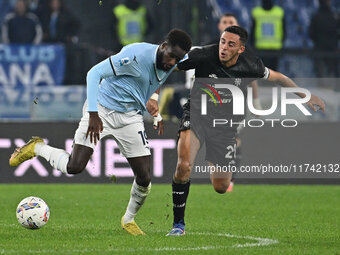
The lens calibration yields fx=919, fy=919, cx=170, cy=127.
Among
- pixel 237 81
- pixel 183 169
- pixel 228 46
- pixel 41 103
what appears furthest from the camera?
pixel 41 103

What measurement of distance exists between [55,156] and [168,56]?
1478 millimetres

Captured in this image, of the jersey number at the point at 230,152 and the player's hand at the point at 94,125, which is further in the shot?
the jersey number at the point at 230,152

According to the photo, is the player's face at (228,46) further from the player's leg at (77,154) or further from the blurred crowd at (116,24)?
the blurred crowd at (116,24)

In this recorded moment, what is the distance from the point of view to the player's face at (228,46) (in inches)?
347

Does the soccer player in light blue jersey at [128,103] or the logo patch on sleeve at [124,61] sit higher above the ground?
the logo patch on sleeve at [124,61]

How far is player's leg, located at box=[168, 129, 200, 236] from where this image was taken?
8.46m

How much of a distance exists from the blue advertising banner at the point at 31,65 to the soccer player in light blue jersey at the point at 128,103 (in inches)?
292

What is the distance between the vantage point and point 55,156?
8.45 metres

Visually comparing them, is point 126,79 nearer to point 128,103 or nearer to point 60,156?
point 128,103

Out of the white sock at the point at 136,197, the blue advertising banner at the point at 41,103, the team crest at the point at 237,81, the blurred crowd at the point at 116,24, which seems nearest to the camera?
the white sock at the point at 136,197

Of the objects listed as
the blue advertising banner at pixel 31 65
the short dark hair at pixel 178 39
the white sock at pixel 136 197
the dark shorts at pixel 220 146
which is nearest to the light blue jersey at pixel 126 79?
the short dark hair at pixel 178 39

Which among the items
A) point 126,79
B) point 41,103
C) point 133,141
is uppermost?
point 126,79

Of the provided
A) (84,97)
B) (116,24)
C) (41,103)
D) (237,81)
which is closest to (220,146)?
(237,81)

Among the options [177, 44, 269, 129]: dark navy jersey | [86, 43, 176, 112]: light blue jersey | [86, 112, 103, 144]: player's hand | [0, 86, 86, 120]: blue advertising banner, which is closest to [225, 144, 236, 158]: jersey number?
[177, 44, 269, 129]: dark navy jersey
